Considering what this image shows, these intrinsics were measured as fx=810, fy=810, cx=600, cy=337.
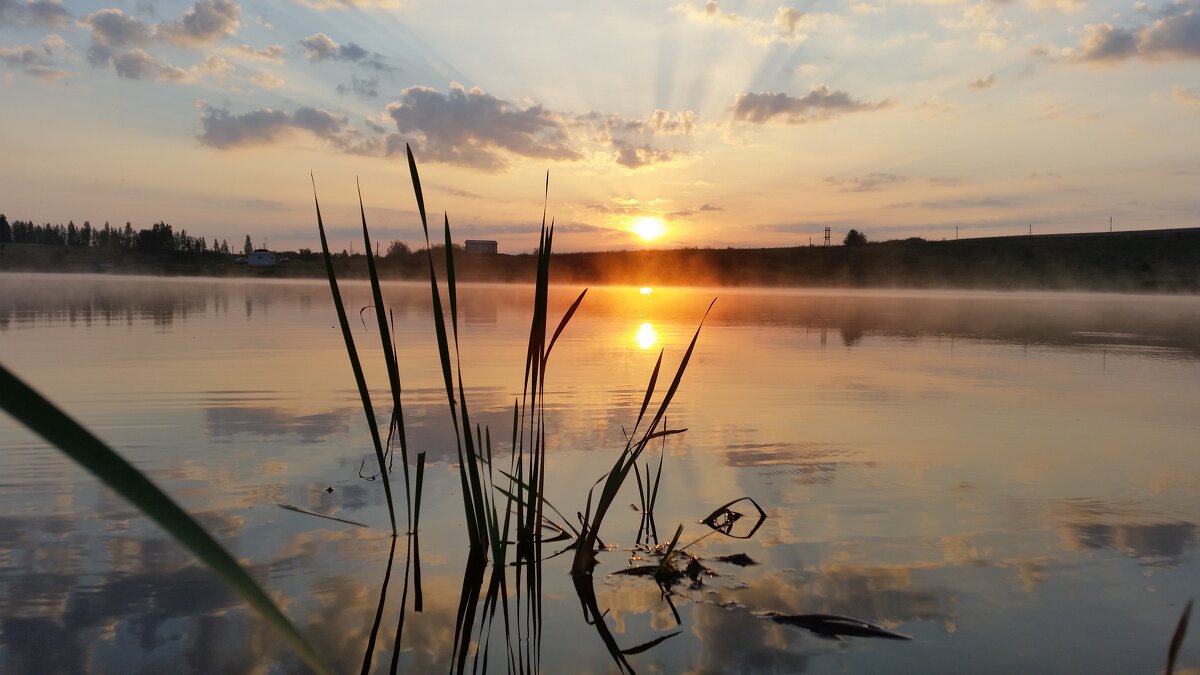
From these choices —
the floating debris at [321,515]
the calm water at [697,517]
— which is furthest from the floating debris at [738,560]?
the floating debris at [321,515]

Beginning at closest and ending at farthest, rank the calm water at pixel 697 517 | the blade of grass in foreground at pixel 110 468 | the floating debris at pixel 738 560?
1. the blade of grass in foreground at pixel 110 468
2. the calm water at pixel 697 517
3. the floating debris at pixel 738 560

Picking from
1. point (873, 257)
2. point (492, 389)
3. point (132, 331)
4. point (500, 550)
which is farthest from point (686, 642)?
point (873, 257)

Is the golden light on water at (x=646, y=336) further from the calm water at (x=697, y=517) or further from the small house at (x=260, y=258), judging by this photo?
the small house at (x=260, y=258)

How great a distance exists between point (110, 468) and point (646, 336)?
14.6 meters

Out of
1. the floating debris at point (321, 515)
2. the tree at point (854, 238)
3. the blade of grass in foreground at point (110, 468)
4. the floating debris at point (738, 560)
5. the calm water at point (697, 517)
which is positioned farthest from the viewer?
A: the tree at point (854, 238)

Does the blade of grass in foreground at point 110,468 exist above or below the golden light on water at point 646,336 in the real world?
above

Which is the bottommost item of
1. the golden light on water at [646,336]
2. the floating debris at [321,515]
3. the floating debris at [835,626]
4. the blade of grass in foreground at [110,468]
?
the floating debris at [835,626]

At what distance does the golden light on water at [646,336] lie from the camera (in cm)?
1340

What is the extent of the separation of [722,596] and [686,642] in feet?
1.40

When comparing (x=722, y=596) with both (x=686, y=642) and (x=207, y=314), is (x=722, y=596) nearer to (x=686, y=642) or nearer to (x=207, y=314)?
(x=686, y=642)

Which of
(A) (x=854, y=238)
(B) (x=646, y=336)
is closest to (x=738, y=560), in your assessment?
(B) (x=646, y=336)

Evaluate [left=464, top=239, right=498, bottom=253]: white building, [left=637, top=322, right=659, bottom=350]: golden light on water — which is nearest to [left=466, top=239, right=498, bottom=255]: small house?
[left=464, top=239, right=498, bottom=253]: white building

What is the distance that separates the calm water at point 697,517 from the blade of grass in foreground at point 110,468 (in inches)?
98.8

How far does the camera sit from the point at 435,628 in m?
3.04
